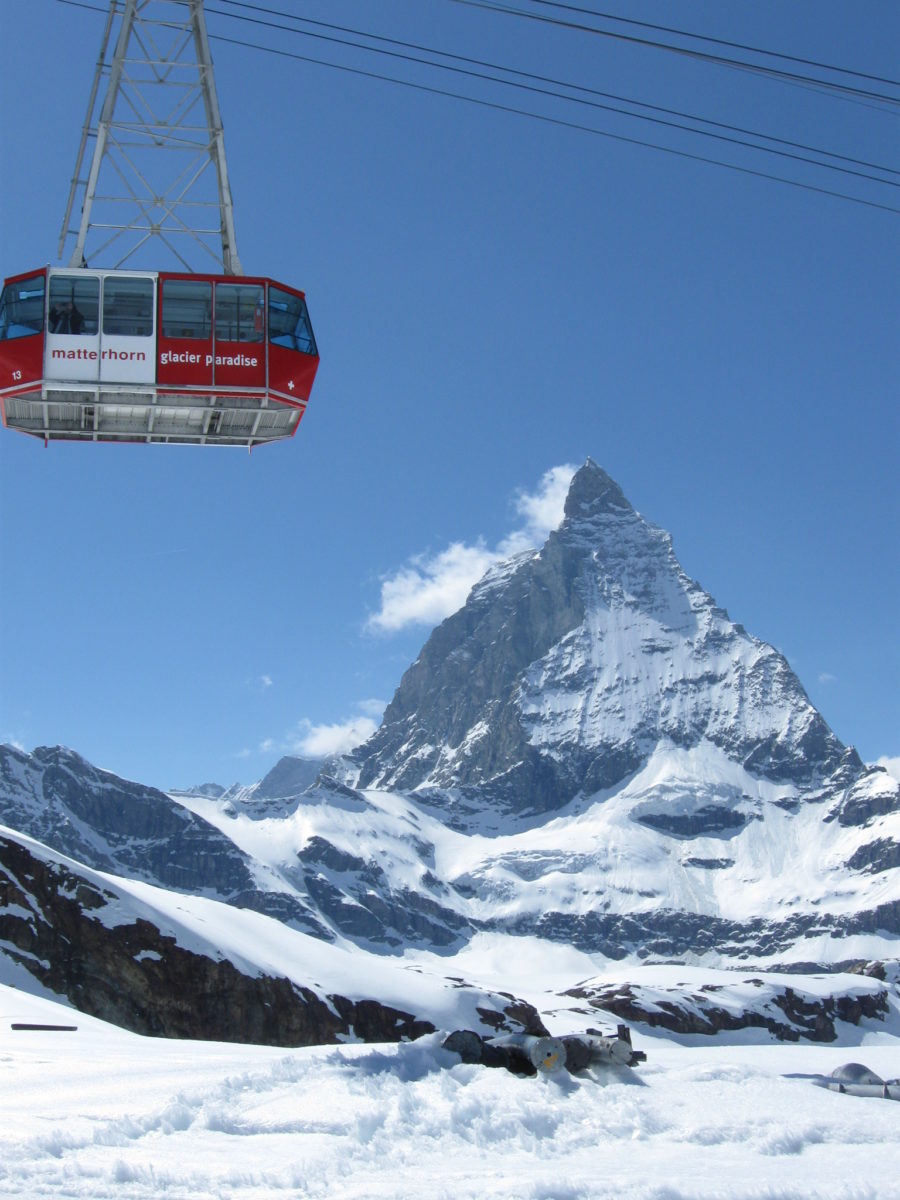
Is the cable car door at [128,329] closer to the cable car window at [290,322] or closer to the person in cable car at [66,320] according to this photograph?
the person in cable car at [66,320]

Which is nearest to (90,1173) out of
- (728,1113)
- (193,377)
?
(728,1113)

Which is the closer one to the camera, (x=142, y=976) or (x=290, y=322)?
(x=290, y=322)

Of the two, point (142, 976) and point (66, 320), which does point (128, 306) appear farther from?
point (142, 976)

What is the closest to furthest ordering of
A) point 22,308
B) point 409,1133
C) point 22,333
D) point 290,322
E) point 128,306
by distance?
point 409,1133 < point 22,333 < point 22,308 < point 128,306 < point 290,322

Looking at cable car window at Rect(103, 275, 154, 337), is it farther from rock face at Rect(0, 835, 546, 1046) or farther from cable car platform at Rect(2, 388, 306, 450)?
rock face at Rect(0, 835, 546, 1046)

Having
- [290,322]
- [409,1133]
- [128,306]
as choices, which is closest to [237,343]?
[290,322]

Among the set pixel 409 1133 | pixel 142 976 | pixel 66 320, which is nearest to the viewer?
pixel 409 1133

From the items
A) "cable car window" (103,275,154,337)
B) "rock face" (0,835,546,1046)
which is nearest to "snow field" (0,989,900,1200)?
"cable car window" (103,275,154,337)

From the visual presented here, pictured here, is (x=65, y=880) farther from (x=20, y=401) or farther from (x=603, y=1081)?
(x=603, y=1081)
